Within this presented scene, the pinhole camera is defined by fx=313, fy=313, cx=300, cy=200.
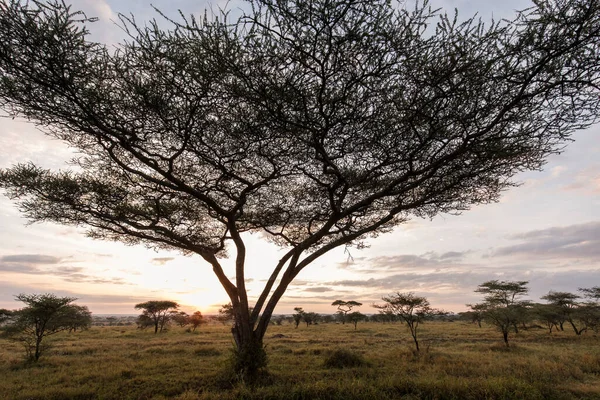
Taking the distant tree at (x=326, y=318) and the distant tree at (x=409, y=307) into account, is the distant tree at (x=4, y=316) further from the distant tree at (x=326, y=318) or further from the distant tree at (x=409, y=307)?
the distant tree at (x=326, y=318)

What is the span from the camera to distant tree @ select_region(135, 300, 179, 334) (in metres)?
36.0

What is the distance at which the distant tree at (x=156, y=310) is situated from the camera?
36.0 metres

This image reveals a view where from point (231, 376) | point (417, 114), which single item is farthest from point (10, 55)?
point (231, 376)

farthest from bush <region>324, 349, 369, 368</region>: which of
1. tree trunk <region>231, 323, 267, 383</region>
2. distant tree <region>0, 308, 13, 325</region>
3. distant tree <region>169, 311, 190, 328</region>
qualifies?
distant tree <region>169, 311, 190, 328</region>

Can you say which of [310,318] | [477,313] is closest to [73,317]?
[310,318]

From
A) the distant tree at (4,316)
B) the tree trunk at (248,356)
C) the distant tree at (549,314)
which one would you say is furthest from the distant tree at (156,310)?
the distant tree at (549,314)

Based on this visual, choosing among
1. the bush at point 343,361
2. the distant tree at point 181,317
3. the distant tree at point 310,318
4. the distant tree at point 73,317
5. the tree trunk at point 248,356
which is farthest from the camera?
the distant tree at point 310,318

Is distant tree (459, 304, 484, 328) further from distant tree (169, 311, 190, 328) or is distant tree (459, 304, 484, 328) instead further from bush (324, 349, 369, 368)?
distant tree (169, 311, 190, 328)

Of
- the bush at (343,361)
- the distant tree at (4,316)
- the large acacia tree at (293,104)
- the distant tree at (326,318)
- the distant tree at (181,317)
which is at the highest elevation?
the large acacia tree at (293,104)

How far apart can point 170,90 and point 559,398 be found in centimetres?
983

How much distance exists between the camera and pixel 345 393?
6090 mm

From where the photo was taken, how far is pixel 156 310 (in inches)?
1419

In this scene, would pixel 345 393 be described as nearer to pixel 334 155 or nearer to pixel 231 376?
pixel 231 376

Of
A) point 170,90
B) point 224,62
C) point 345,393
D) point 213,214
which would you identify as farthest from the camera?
point 213,214
